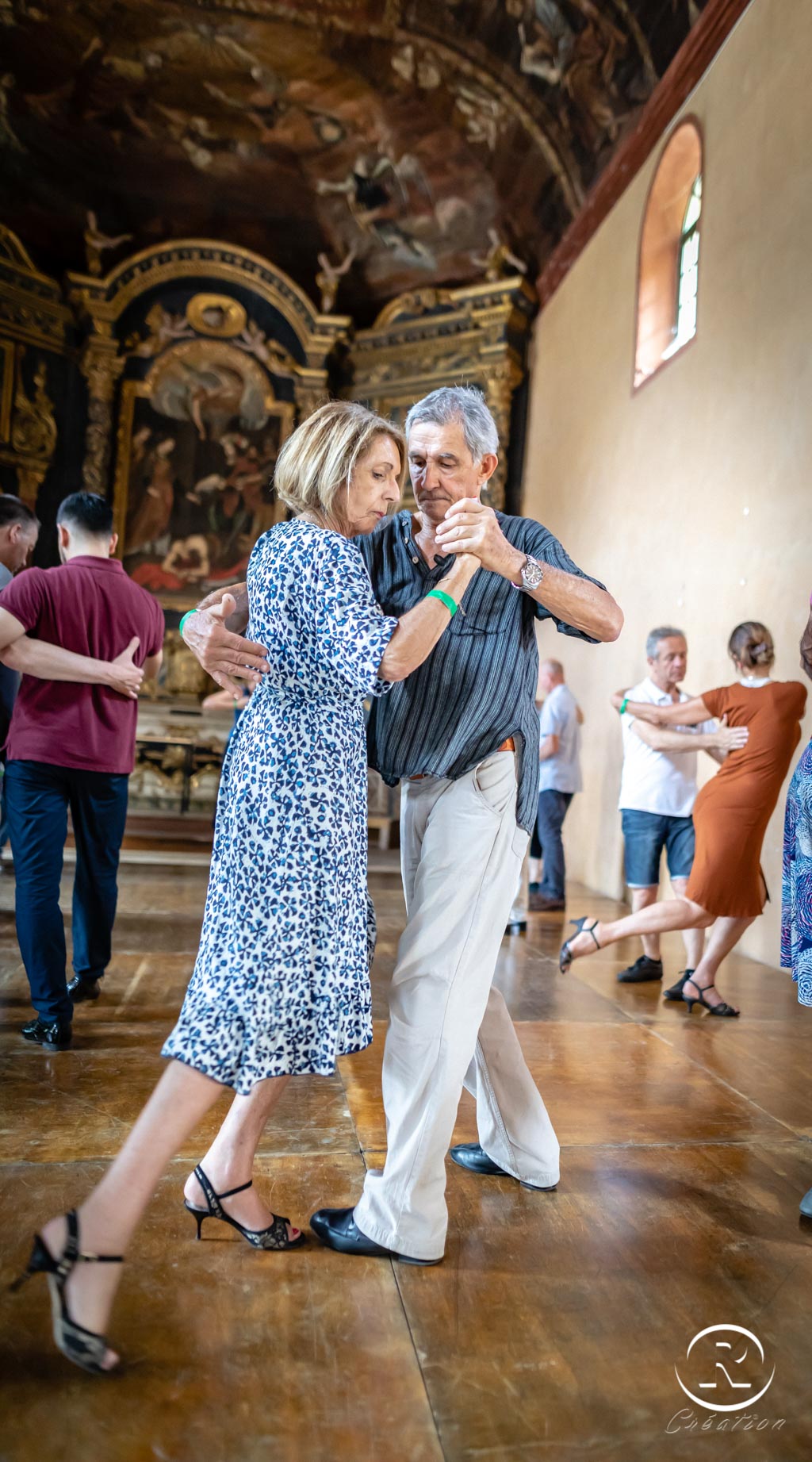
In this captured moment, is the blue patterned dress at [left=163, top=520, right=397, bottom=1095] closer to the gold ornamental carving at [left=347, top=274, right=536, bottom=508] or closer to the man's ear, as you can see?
the man's ear

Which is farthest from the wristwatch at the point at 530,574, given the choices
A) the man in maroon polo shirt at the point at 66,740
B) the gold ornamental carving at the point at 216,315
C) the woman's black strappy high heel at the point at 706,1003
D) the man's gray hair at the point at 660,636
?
the gold ornamental carving at the point at 216,315

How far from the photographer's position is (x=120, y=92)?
13031mm

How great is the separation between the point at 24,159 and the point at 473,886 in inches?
567

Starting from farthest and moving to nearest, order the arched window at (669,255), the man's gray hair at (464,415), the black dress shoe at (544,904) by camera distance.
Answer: the arched window at (669,255), the black dress shoe at (544,904), the man's gray hair at (464,415)

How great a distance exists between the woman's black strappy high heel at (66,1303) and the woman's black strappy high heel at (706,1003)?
3481 millimetres

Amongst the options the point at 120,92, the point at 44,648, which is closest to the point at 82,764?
the point at 44,648

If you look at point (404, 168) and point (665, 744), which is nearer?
point (665, 744)

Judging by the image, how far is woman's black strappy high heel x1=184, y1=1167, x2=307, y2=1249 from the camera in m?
2.27

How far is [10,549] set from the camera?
4.25 metres

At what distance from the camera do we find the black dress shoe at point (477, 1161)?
9.16ft

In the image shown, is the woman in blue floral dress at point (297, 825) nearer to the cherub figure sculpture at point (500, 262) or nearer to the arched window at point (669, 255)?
the arched window at point (669, 255)

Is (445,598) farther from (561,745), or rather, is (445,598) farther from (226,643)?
(561,745)

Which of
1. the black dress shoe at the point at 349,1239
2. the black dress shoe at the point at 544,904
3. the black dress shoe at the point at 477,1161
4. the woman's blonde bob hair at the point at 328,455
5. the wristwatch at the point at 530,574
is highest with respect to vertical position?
the woman's blonde bob hair at the point at 328,455

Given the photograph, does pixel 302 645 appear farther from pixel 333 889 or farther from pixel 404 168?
pixel 404 168
